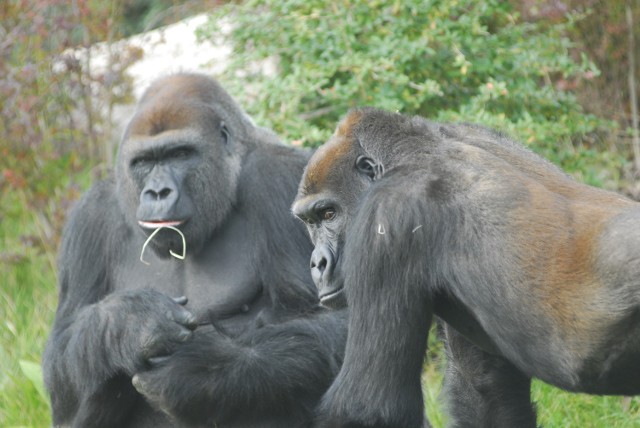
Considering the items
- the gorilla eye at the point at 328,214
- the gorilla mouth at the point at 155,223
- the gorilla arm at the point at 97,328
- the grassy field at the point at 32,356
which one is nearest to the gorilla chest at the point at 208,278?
the gorilla arm at the point at 97,328

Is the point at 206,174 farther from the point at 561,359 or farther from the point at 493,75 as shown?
the point at 493,75

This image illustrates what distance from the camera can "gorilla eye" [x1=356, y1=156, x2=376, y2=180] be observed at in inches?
153

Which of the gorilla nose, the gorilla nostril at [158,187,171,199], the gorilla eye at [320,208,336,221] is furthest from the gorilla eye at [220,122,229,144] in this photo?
the gorilla nose

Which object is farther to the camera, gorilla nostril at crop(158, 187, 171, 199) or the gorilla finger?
gorilla nostril at crop(158, 187, 171, 199)

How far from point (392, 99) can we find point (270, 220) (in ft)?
5.47

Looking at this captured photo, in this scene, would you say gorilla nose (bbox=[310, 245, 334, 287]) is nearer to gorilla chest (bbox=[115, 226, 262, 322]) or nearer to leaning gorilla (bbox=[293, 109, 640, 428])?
leaning gorilla (bbox=[293, 109, 640, 428])

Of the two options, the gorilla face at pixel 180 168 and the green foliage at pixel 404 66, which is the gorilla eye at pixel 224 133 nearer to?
the gorilla face at pixel 180 168

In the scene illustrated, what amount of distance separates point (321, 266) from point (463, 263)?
54 cm

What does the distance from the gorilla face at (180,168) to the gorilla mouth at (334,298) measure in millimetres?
825

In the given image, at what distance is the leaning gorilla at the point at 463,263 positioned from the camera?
10.6 feet

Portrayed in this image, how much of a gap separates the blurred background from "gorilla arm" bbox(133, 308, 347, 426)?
932mm

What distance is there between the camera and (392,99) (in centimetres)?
593

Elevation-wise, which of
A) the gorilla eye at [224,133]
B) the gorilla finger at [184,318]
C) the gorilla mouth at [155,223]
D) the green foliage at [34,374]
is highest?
the gorilla eye at [224,133]

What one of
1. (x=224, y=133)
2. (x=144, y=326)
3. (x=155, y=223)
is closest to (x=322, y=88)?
(x=224, y=133)
